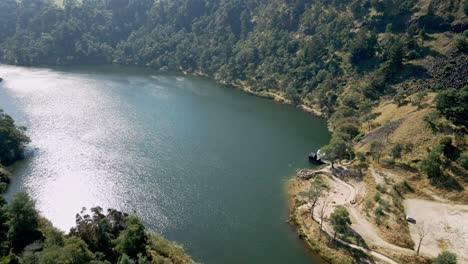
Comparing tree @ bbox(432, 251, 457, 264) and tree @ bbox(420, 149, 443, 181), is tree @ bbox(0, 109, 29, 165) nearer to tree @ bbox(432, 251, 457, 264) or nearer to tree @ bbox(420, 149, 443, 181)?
tree @ bbox(432, 251, 457, 264)

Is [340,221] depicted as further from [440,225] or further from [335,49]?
[335,49]

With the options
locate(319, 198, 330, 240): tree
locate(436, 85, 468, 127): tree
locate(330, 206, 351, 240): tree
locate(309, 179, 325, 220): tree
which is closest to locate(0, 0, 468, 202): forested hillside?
locate(436, 85, 468, 127): tree

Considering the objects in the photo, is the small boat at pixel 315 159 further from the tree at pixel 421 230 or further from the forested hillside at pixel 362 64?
the tree at pixel 421 230

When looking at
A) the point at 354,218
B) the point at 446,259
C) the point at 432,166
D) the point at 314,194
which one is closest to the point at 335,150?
the point at 432,166

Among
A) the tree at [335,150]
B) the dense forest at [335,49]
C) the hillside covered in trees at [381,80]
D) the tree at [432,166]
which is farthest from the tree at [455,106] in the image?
the tree at [335,150]

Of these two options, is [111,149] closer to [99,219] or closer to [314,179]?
[99,219]

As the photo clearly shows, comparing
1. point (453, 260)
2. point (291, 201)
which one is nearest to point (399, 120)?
point (291, 201)
